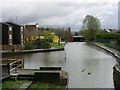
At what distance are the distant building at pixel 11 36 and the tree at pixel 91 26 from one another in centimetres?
3076

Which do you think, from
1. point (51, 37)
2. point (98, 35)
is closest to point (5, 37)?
point (51, 37)

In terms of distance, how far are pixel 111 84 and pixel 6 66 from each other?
6769 mm

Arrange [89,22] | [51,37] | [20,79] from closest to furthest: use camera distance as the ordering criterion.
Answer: [20,79]
[51,37]
[89,22]

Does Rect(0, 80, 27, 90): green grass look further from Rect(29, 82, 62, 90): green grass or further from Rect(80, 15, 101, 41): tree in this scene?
Rect(80, 15, 101, 41): tree

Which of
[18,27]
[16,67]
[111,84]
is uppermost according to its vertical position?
[18,27]

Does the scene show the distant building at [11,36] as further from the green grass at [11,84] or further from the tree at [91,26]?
the green grass at [11,84]

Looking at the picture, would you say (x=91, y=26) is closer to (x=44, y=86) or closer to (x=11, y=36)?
(x=11, y=36)

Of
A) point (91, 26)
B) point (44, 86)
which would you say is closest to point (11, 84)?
point (44, 86)

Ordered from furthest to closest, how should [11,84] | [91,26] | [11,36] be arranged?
[91,26] < [11,36] < [11,84]

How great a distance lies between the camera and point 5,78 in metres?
15.6

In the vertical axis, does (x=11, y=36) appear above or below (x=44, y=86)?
above

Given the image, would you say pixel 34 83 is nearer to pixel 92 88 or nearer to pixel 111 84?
pixel 92 88

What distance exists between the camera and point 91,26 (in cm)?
8300

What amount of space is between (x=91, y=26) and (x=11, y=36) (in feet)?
111
